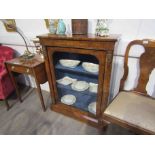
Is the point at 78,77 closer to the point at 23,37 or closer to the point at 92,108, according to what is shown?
the point at 92,108

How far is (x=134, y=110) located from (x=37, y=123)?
45.1 inches

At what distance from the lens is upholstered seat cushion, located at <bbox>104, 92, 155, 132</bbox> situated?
96 cm

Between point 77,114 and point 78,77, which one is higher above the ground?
point 78,77

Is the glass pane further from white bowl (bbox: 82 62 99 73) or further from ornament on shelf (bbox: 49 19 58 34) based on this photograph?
ornament on shelf (bbox: 49 19 58 34)


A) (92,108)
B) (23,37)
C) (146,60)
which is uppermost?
(23,37)

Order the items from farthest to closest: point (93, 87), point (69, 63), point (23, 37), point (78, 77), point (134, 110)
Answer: point (23, 37)
point (78, 77)
point (93, 87)
point (69, 63)
point (134, 110)

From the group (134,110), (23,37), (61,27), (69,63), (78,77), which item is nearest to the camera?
(134,110)

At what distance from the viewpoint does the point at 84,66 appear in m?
1.36

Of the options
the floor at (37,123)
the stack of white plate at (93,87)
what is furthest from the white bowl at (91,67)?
the floor at (37,123)

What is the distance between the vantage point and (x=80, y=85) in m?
1.57

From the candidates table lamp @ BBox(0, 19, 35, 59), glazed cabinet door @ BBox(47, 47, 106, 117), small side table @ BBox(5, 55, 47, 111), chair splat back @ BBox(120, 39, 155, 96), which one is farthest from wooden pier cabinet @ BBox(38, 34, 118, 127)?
table lamp @ BBox(0, 19, 35, 59)

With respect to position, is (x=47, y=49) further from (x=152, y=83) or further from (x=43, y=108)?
(x=152, y=83)

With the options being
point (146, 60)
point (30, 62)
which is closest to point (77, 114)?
point (30, 62)

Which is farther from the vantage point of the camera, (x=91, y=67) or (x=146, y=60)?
(x=91, y=67)
